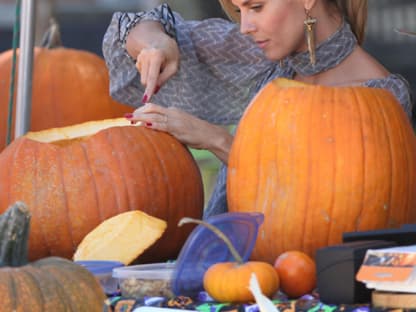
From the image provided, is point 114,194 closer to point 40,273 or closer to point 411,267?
point 40,273

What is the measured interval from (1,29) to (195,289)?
7.69 metres

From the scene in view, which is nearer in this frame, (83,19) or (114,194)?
(114,194)

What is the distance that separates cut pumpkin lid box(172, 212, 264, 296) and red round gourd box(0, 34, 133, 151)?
1997 millimetres

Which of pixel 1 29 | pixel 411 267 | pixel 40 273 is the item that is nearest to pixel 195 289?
pixel 40 273

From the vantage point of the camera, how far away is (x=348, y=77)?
2475 mm

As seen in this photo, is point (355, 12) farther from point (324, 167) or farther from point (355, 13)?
point (324, 167)

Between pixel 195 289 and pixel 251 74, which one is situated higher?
pixel 251 74

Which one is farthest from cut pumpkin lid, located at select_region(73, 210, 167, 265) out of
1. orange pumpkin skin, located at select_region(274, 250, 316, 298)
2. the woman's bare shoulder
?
the woman's bare shoulder

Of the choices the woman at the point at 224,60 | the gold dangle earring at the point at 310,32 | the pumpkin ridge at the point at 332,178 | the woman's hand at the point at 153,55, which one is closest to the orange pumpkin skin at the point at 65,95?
the woman at the point at 224,60

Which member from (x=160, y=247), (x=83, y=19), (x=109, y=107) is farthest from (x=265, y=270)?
(x=83, y=19)

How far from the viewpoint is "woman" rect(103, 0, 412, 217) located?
233 centimetres

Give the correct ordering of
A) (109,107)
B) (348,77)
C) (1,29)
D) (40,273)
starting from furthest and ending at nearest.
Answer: (1,29) < (109,107) < (348,77) < (40,273)

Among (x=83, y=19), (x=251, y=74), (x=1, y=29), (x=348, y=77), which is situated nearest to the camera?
(x=348, y=77)

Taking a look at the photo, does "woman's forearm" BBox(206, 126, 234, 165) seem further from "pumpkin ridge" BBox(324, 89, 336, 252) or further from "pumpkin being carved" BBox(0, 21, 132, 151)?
"pumpkin being carved" BBox(0, 21, 132, 151)
